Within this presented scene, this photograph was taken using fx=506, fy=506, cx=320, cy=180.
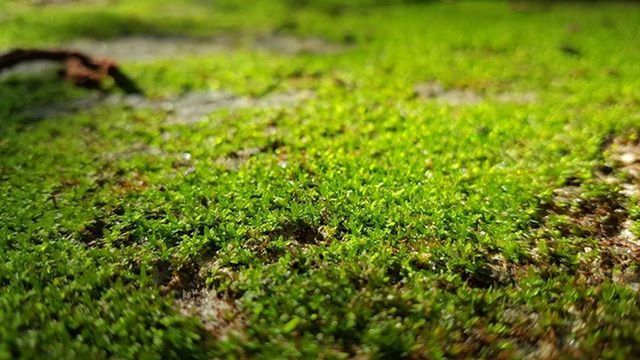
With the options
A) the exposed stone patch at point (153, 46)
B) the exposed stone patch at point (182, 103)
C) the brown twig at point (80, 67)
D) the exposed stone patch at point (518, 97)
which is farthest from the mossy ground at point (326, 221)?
the exposed stone patch at point (153, 46)

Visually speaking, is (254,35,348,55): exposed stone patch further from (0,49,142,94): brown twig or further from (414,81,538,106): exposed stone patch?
(0,49,142,94): brown twig

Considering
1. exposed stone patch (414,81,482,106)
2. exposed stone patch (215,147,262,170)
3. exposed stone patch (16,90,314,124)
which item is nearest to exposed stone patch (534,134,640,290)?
exposed stone patch (414,81,482,106)

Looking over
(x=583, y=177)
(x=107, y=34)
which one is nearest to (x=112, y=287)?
(x=583, y=177)

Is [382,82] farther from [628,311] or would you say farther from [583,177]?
[628,311]

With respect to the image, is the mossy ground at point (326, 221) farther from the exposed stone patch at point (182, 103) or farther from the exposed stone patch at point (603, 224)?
the exposed stone patch at point (182, 103)

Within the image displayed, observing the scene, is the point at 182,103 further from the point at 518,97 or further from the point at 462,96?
the point at 518,97
